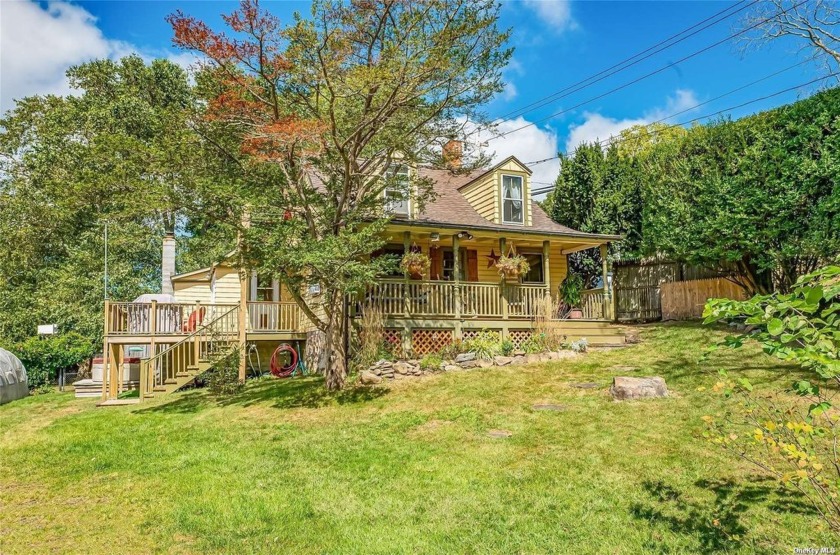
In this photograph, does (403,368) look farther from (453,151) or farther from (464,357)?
A: (453,151)

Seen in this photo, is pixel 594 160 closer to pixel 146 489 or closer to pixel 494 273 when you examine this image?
pixel 494 273

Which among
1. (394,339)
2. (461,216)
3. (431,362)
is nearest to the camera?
(431,362)

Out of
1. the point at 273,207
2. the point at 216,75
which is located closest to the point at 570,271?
the point at 273,207

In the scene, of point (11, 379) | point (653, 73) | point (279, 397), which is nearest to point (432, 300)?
point (279, 397)

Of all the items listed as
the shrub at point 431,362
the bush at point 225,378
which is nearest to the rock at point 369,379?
the shrub at point 431,362

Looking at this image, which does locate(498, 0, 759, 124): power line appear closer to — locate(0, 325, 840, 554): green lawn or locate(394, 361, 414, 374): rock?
locate(394, 361, 414, 374): rock

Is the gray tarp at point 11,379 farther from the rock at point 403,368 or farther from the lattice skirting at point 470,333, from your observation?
the lattice skirting at point 470,333

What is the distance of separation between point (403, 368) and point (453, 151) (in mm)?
5398

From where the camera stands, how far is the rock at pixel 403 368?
11.5 m

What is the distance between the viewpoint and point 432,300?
14180mm

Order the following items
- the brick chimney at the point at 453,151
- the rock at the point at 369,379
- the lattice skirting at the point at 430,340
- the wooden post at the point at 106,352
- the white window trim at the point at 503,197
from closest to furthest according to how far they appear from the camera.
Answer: the rock at the point at 369,379
the brick chimney at the point at 453,151
the wooden post at the point at 106,352
the lattice skirting at the point at 430,340
the white window trim at the point at 503,197

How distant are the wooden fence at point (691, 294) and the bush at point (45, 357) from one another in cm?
2123

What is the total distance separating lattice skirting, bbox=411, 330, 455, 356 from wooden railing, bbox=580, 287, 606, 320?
15.6ft

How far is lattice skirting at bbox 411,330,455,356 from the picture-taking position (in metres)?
13.7
